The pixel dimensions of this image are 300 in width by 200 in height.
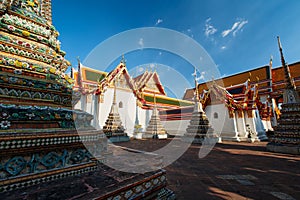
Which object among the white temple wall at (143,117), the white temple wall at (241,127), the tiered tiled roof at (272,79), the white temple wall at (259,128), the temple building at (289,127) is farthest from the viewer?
the tiered tiled roof at (272,79)

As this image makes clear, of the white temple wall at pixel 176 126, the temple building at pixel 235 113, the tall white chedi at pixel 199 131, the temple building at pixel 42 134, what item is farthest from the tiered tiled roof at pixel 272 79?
the temple building at pixel 42 134

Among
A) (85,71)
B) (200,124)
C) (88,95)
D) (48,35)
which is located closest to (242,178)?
(48,35)

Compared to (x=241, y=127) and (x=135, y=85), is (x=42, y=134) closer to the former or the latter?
(x=241, y=127)

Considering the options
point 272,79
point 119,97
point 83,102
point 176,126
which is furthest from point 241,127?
point 83,102

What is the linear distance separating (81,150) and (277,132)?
393 inches

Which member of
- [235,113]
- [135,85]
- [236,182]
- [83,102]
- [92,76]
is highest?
[92,76]

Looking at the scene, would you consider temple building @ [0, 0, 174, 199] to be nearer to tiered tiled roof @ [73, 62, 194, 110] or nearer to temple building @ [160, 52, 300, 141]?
tiered tiled roof @ [73, 62, 194, 110]

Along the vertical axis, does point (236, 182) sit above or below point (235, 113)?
below

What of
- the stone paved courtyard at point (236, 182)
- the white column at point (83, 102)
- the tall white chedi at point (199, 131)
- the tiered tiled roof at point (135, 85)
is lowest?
the stone paved courtyard at point (236, 182)

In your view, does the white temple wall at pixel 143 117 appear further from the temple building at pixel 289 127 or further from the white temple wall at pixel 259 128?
the temple building at pixel 289 127

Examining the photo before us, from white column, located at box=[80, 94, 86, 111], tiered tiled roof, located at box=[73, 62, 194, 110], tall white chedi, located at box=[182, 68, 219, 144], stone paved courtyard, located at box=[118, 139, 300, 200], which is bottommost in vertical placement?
stone paved courtyard, located at box=[118, 139, 300, 200]

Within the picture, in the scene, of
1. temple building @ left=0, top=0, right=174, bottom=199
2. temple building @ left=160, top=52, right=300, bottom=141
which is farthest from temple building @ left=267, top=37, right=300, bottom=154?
temple building @ left=0, top=0, right=174, bottom=199

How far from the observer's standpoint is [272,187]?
10.5 feet

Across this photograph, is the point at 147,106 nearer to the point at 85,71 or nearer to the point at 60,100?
the point at 85,71
